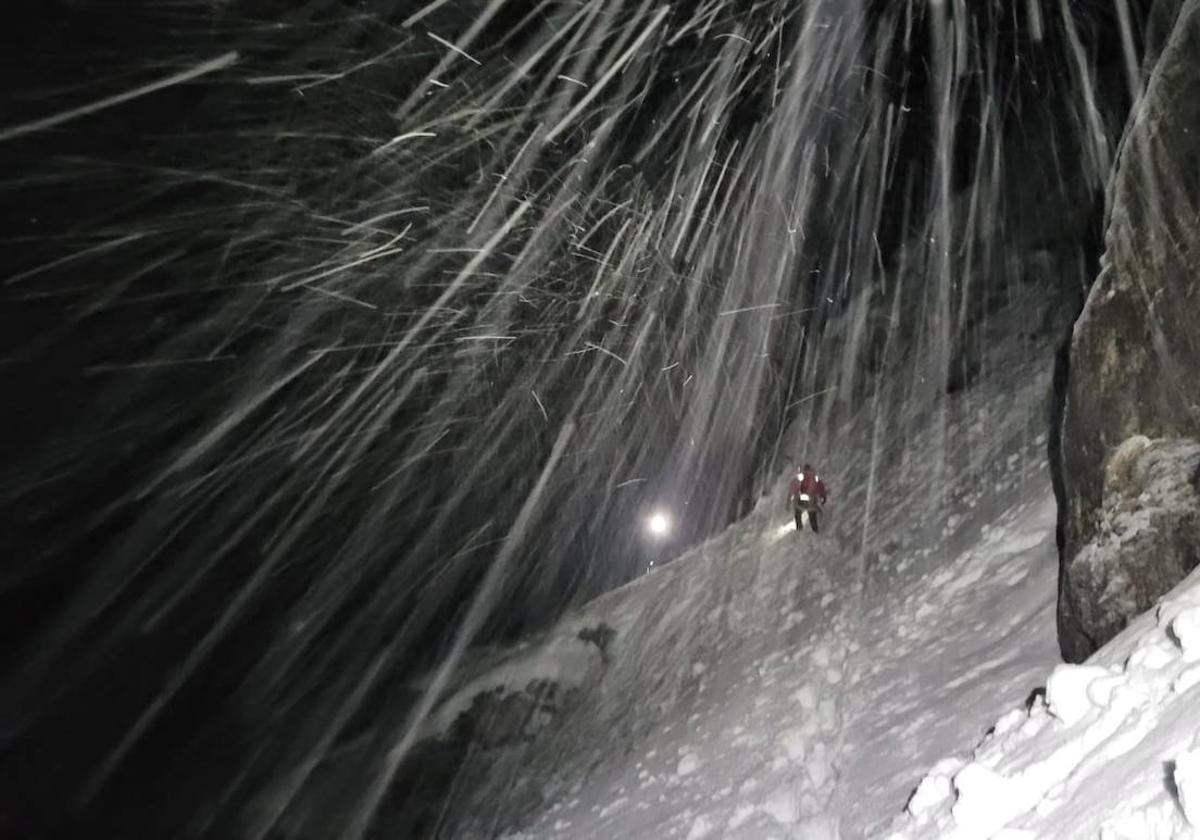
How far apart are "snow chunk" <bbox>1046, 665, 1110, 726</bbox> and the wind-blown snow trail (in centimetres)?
143

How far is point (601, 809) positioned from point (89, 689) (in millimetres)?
14141

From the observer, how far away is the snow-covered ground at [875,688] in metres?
3.66

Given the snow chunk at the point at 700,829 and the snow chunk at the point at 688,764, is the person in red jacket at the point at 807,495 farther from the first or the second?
the snow chunk at the point at 700,829

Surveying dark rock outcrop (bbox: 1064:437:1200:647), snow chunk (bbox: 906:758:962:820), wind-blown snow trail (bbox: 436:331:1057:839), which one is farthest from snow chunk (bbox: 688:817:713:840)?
dark rock outcrop (bbox: 1064:437:1200:647)

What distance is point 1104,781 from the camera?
321cm

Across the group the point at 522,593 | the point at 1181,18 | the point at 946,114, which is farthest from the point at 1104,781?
the point at 946,114

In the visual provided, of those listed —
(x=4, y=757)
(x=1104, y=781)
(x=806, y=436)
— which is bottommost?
(x=4, y=757)

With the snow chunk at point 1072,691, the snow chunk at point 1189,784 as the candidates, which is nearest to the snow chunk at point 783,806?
the snow chunk at point 1072,691

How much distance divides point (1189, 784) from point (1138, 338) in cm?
380

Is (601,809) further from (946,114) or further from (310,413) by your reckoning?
Answer: (946,114)

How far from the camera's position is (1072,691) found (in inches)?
163

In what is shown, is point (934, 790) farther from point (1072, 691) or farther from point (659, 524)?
point (659, 524)

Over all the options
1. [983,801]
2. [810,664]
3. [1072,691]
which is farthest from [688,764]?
[1072,691]

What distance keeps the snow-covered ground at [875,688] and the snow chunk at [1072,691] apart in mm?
11
